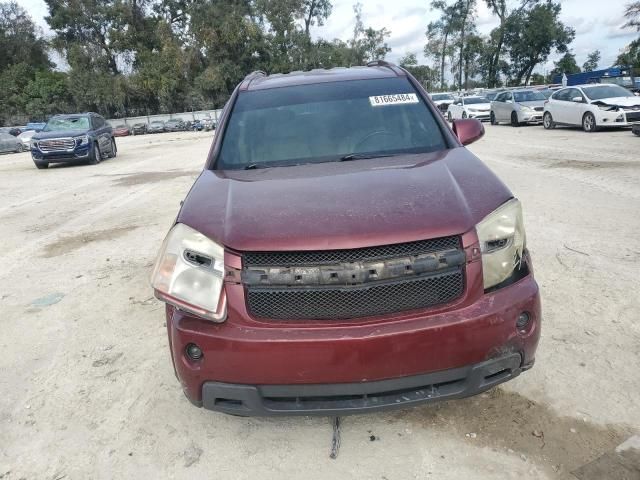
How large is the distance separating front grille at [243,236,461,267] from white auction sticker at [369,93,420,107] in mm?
1700

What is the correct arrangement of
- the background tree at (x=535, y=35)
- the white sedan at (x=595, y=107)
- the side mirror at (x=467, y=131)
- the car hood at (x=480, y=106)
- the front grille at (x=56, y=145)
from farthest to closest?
the background tree at (x=535, y=35) → the car hood at (x=480, y=106) → the front grille at (x=56, y=145) → the white sedan at (x=595, y=107) → the side mirror at (x=467, y=131)

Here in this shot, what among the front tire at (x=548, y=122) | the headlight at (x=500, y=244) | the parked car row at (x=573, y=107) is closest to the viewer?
Answer: the headlight at (x=500, y=244)

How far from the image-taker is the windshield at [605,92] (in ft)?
53.4

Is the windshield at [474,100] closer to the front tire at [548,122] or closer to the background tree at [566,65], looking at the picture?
the front tire at [548,122]

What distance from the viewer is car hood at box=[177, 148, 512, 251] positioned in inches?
86.6

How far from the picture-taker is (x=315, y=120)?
3.56 meters

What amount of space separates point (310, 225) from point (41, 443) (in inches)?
71.7

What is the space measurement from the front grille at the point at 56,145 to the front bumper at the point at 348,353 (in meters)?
16.3

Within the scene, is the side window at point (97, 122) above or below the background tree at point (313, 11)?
below

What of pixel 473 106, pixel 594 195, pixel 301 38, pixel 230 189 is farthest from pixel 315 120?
pixel 301 38

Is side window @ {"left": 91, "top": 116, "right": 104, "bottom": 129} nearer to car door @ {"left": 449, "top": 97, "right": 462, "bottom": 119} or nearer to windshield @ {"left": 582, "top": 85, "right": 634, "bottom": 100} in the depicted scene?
windshield @ {"left": 582, "top": 85, "right": 634, "bottom": 100}

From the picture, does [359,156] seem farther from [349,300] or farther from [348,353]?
[348,353]

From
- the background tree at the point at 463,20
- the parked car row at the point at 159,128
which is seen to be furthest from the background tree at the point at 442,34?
the parked car row at the point at 159,128

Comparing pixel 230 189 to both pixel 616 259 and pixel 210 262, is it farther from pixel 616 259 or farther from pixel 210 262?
pixel 616 259
